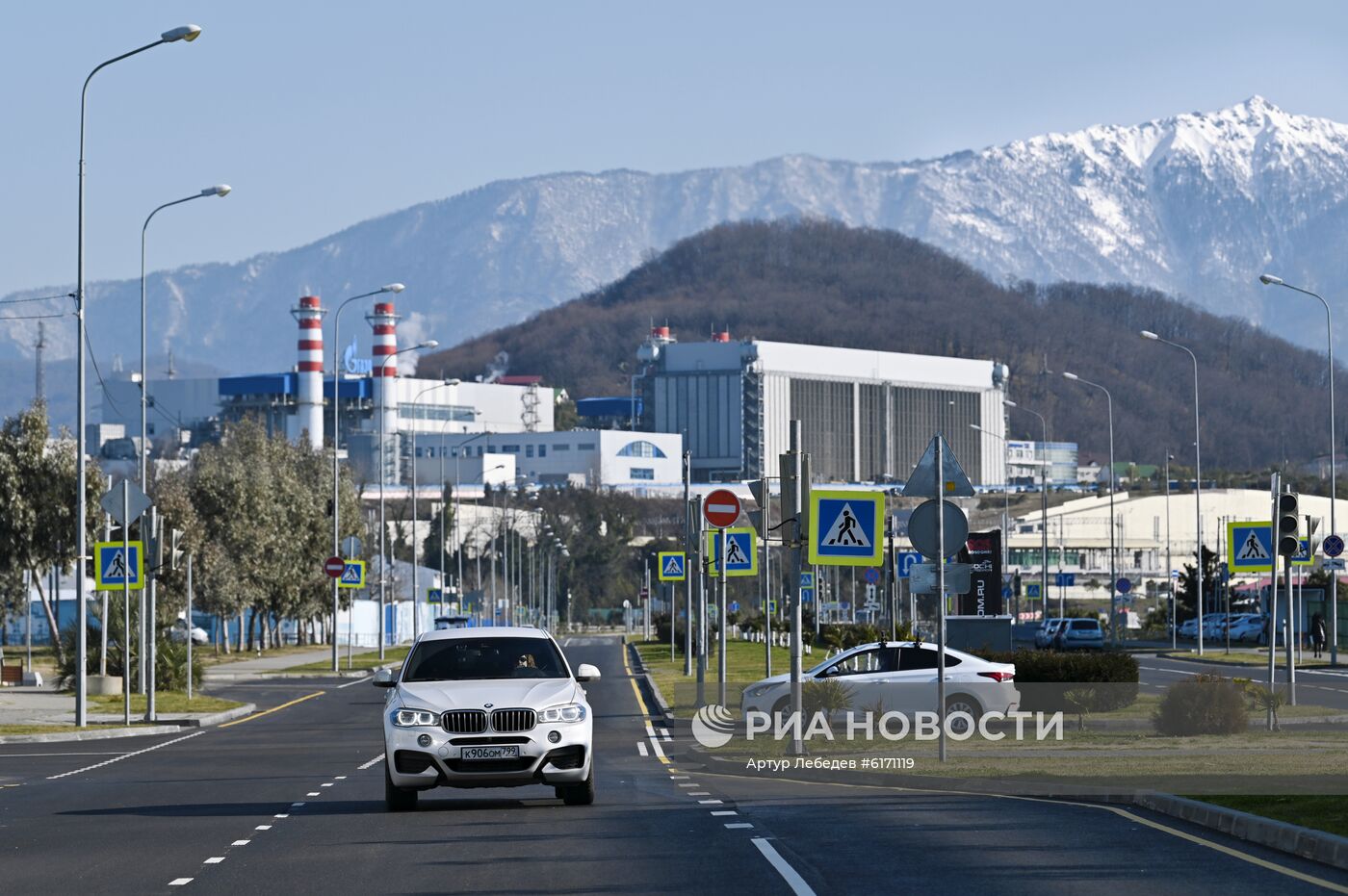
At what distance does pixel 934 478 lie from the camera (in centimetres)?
2248

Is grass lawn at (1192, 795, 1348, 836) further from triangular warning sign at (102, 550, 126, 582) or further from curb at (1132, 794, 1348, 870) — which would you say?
triangular warning sign at (102, 550, 126, 582)

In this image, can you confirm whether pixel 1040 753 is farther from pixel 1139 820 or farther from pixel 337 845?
pixel 337 845

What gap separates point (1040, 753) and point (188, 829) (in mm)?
10870

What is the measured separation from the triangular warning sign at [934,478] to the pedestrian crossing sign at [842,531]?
801mm

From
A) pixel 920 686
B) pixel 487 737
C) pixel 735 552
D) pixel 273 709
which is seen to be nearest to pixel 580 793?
pixel 487 737

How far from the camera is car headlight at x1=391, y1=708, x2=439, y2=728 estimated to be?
1759cm

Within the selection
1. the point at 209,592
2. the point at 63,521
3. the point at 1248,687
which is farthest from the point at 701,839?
the point at 209,592

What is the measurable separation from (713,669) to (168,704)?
17043 mm

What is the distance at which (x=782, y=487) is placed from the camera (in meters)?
24.6

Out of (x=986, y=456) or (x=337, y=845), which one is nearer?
(x=337, y=845)

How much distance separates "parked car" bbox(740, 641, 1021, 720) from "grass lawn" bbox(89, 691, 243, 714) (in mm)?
12793

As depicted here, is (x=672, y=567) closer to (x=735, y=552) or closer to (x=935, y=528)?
(x=735, y=552)

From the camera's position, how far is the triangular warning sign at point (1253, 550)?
31516mm

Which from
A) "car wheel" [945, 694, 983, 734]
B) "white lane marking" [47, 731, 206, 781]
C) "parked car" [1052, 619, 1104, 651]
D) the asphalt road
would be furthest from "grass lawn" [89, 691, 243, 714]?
"parked car" [1052, 619, 1104, 651]
